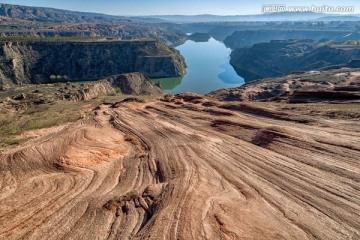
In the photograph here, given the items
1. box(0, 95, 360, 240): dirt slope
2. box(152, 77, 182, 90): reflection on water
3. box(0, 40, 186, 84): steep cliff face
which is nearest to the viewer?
box(0, 95, 360, 240): dirt slope

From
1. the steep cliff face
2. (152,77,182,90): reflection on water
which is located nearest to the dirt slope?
the steep cliff face

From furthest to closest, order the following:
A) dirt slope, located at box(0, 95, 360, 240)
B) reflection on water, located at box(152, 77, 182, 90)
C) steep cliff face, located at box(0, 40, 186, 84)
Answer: reflection on water, located at box(152, 77, 182, 90) → steep cliff face, located at box(0, 40, 186, 84) → dirt slope, located at box(0, 95, 360, 240)

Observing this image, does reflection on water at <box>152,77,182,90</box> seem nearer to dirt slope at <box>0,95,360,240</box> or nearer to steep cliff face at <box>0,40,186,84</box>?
steep cliff face at <box>0,40,186,84</box>

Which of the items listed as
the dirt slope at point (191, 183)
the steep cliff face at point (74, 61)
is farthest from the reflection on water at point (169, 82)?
the dirt slope at point (191, 183)

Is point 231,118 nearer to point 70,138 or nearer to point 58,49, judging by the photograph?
point 70,138

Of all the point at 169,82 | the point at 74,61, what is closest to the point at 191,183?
the point at 169,82
